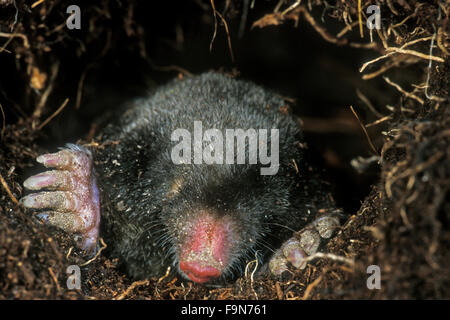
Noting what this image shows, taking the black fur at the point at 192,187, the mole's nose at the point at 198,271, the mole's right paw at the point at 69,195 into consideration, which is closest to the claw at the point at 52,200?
the mole's right paw at the point at 69,195

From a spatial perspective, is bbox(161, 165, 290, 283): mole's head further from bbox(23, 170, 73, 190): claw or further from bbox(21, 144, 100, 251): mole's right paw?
bbox(23, 170, 73, 190): claw

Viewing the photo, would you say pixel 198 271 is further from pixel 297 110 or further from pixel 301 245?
pixel 297 110

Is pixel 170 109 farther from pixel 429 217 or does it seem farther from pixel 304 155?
pixel 429 217

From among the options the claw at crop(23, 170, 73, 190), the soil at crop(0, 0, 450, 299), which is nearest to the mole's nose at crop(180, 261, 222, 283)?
the soil at crop(0, 0, 450, 299)

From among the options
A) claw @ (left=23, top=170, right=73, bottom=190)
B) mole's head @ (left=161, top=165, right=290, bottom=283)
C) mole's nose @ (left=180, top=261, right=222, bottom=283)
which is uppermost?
claw @ (left=23, top=170, right=73, bottom=190)

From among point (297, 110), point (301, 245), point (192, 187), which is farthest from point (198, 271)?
point (297, 110)
